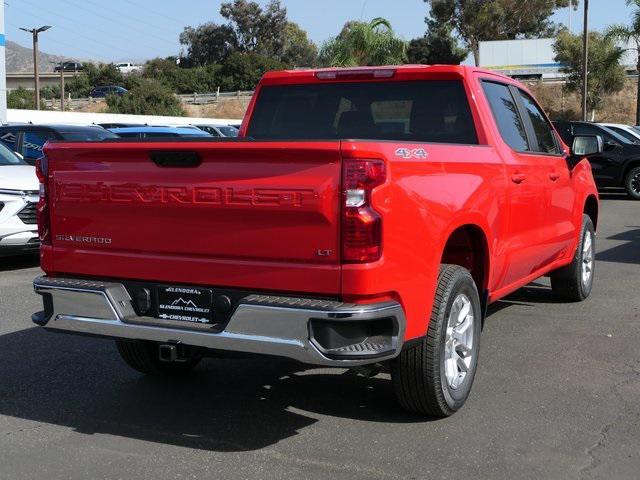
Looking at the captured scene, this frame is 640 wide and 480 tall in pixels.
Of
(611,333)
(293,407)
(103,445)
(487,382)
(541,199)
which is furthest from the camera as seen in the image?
(611,333)

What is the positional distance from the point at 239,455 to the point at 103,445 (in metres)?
0.74

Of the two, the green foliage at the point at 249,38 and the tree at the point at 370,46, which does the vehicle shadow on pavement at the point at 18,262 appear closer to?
the tree at the point at 370,46

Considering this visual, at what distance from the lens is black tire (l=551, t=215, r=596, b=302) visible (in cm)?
746

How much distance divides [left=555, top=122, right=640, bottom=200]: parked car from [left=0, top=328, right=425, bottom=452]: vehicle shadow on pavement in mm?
14560

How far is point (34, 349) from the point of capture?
6.12 m

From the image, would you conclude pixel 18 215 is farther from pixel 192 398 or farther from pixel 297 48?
pixel 297 48

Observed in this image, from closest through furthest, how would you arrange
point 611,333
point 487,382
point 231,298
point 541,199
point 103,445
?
1. point 231,298
2. point 103,445
3. point 487,382
4. point 541,199
5. point 611,333

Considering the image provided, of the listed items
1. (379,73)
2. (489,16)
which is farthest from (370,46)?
(489,16)

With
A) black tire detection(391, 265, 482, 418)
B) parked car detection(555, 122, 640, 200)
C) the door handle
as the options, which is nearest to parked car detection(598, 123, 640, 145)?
parked car detection(555, 122, 640, 200)

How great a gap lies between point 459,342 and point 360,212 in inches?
53.4

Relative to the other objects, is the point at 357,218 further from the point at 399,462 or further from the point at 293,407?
the point at 293,407

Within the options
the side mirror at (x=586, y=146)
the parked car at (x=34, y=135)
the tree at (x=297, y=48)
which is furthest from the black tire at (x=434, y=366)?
the tree at (x=297, y=48)

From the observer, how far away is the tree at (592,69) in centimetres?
4678

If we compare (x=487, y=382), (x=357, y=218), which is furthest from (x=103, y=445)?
(x=487, y=382)
